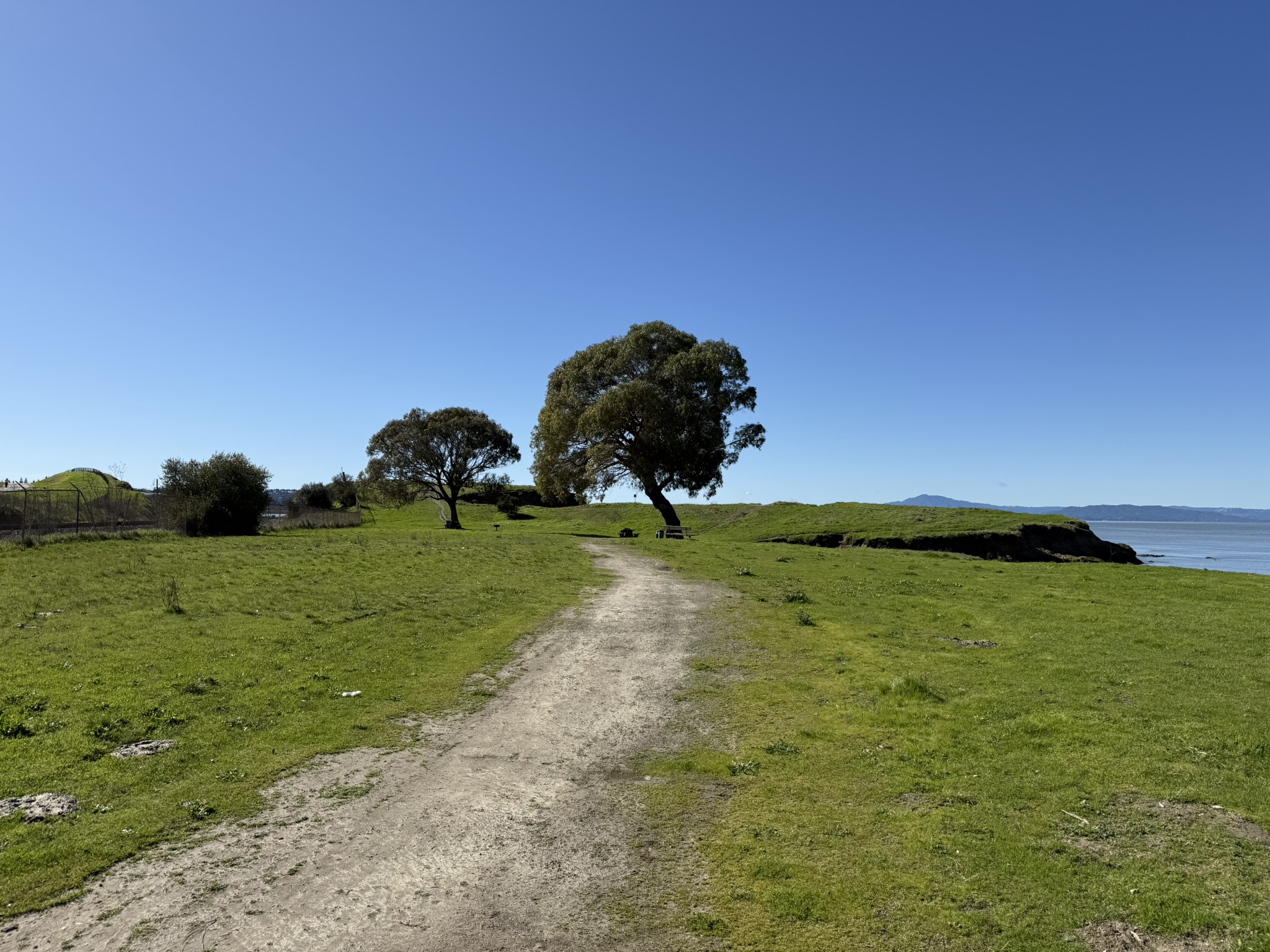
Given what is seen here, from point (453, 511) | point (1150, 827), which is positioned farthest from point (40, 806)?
point (453, 511)

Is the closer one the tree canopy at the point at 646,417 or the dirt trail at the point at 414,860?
the dirt trail at the point at 414,860

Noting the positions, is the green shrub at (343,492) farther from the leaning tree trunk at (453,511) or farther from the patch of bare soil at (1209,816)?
the patch of bare soil at (1209,816)

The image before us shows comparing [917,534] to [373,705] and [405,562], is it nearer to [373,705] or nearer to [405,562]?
[405,562]

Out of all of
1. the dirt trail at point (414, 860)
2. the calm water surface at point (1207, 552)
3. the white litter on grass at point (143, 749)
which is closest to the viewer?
the dirt trail at point (414, 860)

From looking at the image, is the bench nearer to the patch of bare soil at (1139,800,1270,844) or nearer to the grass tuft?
the grass tuft

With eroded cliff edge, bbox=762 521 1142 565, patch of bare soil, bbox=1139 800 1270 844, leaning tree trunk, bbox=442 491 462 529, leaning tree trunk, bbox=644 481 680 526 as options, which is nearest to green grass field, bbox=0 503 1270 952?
patch of bare soil, bbox=1139 800 1270 844

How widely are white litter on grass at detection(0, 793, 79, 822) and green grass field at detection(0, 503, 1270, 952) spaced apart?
167 mm

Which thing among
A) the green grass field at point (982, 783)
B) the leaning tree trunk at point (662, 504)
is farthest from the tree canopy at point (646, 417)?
the green grass field at point (982, 783)

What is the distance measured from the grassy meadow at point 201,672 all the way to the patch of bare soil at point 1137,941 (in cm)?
789

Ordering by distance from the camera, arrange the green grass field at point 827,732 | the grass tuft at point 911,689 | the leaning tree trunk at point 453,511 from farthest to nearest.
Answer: the leaning tree trunk at point 453,511
the grass tuft at point 911,689
the green grass field at point 827,732

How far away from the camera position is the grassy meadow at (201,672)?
7328 millimetres

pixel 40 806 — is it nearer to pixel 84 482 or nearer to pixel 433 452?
pixel 433 452

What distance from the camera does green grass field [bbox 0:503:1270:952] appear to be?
19.1 feet

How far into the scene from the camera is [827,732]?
1008 centimetres
